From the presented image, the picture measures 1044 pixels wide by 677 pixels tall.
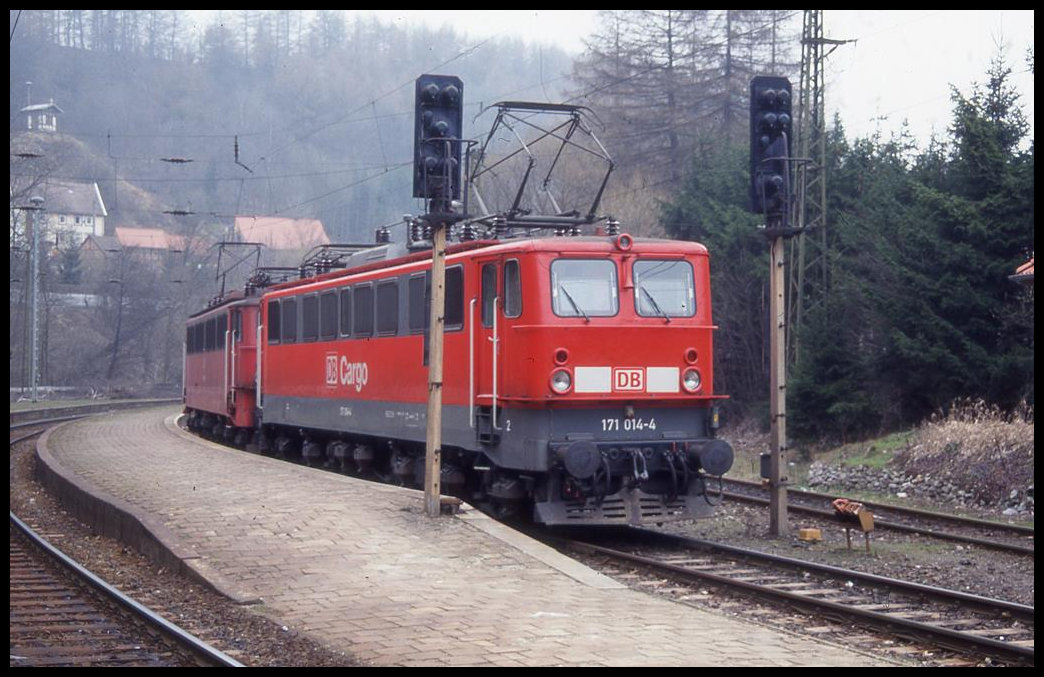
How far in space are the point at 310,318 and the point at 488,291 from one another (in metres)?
6.95

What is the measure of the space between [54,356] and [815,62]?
5325cm

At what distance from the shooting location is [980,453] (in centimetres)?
1942

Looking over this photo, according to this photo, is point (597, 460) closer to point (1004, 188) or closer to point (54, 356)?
point (1004, 188)

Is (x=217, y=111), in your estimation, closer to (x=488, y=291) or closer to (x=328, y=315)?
(x=328, y=315)

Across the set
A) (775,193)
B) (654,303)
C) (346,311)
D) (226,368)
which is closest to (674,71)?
(226,368)

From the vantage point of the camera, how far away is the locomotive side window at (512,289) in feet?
43.8

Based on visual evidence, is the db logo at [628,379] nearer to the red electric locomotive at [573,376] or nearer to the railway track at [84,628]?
the red electric locomotive at [573,376]

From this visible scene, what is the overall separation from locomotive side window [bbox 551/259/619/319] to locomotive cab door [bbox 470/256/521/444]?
0.43m

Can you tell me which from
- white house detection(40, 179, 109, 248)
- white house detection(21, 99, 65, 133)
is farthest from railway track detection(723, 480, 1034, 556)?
white house detection(40, 179, 109, 248)

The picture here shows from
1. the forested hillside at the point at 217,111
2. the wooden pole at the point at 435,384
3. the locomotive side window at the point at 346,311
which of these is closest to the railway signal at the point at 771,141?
the wooden pole at the point at 435,384

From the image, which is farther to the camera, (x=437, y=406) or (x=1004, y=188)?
(x=1004, y=188)

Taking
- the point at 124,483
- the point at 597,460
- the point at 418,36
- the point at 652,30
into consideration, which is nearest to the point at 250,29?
the point at 418,36

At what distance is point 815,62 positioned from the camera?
2705cm

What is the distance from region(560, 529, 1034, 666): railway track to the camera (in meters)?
8.63
